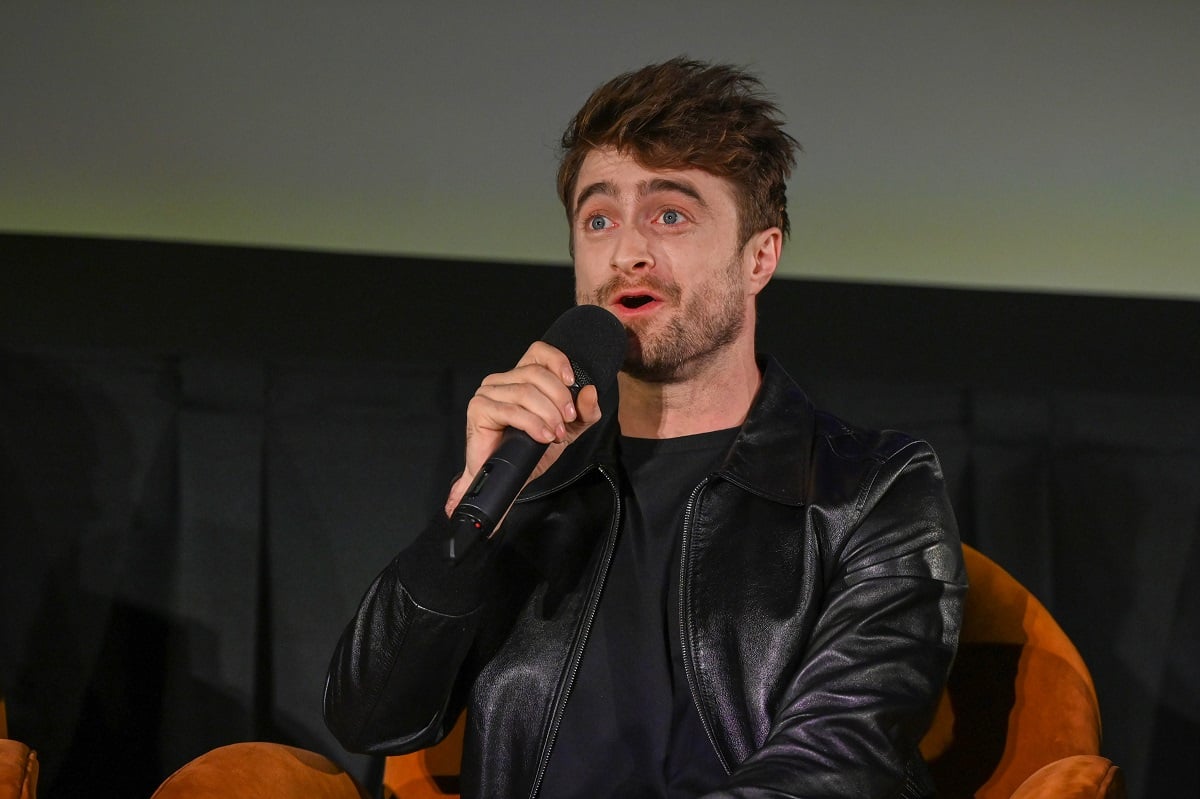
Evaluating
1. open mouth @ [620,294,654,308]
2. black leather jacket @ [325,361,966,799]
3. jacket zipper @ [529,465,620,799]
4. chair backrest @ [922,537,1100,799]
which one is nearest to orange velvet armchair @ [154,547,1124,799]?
chair backrest @ [922,537,1100,799]

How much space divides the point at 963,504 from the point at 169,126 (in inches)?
60.4

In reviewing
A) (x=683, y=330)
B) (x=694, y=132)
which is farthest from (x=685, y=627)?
(x=694, y=132)

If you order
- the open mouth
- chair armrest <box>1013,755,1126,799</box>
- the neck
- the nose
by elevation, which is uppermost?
the nose

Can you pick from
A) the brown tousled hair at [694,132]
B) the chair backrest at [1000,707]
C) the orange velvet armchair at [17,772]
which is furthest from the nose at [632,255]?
the orange velvet armchair at [17,772]

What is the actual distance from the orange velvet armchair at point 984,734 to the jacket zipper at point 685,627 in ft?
1.22

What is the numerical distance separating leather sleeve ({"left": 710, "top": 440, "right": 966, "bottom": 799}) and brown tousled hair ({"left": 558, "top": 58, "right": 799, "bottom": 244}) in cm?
41

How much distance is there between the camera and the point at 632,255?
5.38 feet

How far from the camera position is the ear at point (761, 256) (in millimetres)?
1768

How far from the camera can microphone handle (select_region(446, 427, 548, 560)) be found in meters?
1.17

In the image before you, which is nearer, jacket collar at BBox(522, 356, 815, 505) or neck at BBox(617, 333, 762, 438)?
jacket collar at BBox(522, 356, 815, 505)

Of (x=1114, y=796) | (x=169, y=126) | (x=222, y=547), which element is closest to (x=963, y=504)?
(x=1114, y=796)

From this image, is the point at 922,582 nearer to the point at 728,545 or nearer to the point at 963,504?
the point at 728,545

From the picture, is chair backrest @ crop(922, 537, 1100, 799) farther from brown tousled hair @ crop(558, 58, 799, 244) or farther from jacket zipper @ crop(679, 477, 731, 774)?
brown tousled hair @ crop(558, 58, 799, 244)

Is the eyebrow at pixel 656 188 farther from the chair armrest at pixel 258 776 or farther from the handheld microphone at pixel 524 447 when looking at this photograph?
the chair armrest at pixel 258 776
